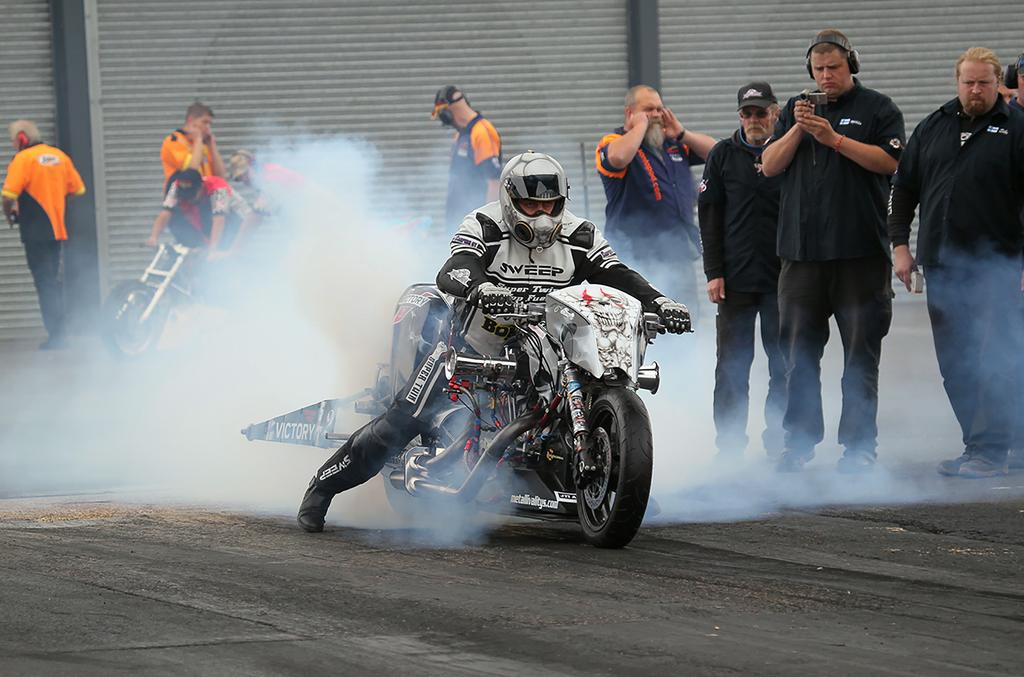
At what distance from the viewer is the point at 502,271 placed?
8.27m

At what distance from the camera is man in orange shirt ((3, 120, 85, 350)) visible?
1972 centimetres

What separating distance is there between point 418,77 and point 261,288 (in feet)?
17.1

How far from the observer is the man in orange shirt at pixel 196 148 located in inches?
775

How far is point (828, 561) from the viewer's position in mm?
7199

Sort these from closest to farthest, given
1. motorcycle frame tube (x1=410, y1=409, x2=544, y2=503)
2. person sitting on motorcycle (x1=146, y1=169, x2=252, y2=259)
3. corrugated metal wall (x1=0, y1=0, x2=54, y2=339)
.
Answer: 1. motorcycle frame tube (x1=410, y1=409, x2=544, y2=503)
2. person sitting on motorcycle (x1=146, y1=169, x2=252, y2=259)
3. corrugated metal wall (x1=0, y1=0, x2=54, y2=339)

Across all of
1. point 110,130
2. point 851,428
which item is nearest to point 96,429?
point 851,428

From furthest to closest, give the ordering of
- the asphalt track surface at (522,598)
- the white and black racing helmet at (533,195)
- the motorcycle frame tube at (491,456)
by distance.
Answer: the white and black racing helmet at (533,195)
the motorcycle frame tube at (491,456)
the asphalt track surface at (522,598)

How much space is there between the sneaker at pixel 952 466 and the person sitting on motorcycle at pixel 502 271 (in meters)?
2.56

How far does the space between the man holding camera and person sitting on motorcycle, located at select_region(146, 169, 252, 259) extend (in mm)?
9267

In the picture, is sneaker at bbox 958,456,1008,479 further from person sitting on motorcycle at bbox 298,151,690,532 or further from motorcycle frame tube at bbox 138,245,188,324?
motorcycle frame tube at bbox 138,245,188,324

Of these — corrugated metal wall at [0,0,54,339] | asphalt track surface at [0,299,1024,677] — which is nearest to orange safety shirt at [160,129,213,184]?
corrugated metal wall at [0,0,54,339]

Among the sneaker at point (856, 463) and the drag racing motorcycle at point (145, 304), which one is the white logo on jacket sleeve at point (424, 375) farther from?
the drag racing motorcycle at point (145, 304)

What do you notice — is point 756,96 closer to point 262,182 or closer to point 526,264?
point 526,264

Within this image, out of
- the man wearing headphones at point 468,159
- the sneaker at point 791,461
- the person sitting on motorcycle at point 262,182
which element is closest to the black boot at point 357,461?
the sneaker at point 791,461
